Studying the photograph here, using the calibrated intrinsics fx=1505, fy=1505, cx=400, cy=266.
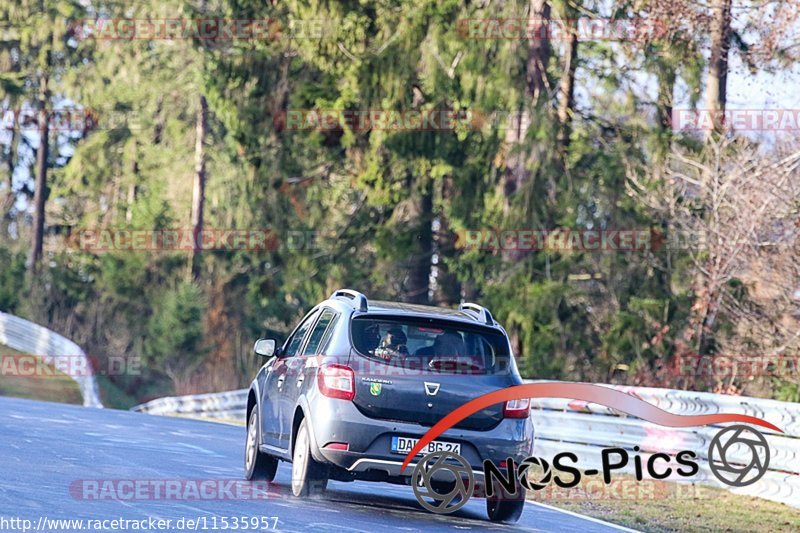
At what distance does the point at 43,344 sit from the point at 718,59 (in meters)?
26.2

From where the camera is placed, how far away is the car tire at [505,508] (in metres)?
12.1

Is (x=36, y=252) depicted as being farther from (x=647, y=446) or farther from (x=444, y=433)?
(x=444, y=433)

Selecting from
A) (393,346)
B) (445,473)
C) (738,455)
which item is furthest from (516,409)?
(738,455)

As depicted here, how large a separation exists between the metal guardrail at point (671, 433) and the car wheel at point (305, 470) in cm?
514

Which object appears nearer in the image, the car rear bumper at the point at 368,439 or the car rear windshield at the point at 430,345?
the car rear bumper at the point at 368,439

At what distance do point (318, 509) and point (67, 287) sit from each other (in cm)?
5055

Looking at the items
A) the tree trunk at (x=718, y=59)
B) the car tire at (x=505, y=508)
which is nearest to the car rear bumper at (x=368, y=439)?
the car tire at (x=505, y=508)

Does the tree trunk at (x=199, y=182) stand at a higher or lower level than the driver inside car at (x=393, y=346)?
higher

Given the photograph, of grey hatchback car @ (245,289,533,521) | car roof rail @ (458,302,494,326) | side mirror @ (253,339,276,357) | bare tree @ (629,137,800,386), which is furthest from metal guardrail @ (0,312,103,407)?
grey hatchback car @ (245,289,533,521)

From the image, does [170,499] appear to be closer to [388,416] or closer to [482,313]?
[388,416]

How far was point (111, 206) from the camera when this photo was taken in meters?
66.6

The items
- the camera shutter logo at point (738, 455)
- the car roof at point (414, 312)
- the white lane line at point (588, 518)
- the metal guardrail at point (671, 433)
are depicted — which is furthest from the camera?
the camera shutter logo at point (738, 455)

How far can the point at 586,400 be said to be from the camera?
19.2 m

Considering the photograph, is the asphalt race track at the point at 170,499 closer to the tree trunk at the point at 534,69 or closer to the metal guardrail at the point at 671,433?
the metal guardrail at the point at 671,433
